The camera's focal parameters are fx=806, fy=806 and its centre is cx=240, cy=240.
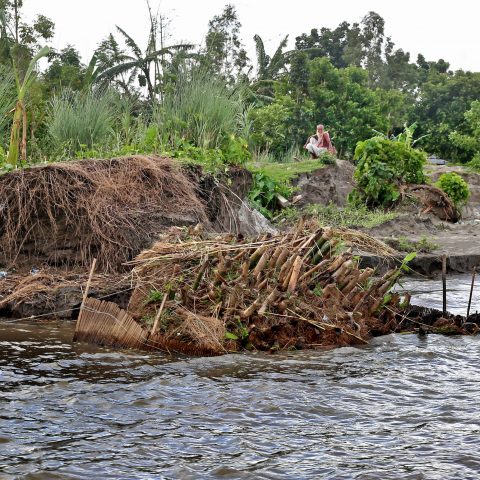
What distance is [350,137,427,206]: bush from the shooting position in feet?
58.7

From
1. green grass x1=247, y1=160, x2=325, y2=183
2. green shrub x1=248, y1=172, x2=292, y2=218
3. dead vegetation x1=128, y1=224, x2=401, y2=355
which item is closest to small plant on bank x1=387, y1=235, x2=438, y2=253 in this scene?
green shrub x1=248, y1=172, x2=292, y2=218

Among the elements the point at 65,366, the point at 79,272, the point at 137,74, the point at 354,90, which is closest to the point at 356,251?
the point at 79,272

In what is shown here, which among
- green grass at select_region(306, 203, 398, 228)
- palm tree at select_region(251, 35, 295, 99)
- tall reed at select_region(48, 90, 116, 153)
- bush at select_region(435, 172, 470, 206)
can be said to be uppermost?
palm tree at select_region(251, 35, 295, 99)

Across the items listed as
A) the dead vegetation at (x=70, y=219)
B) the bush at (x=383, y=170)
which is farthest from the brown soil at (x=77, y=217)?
the bush at (x=383, y=170)

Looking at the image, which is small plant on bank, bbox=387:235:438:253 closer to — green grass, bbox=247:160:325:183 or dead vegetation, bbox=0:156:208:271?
green grass, bbox=247:160:325:183

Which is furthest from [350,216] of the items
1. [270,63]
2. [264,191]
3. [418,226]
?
[270,63]

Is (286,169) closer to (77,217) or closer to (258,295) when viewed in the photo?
(77,217)

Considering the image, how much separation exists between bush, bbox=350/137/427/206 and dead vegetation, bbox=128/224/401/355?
10173 mm

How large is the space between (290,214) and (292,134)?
1324cm

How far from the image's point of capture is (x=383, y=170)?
58.7ft

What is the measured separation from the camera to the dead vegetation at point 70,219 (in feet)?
30.1

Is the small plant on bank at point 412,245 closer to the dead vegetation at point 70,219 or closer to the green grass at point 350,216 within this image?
the green grass at point 350,216

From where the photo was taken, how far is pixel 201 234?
8.27 metres

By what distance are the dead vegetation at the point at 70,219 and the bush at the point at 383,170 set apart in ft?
29.9
